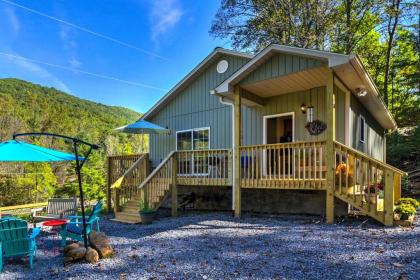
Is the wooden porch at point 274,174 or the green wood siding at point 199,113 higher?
the green wood siding at point 199,113

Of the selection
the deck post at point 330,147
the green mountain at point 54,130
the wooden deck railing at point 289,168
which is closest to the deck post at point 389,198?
the deck post at point 330,147

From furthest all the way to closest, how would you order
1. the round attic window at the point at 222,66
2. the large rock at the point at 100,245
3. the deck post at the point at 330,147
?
the round attic window at the point at 222,66 < the deck post at the point at 330,147 < the large rock at the point at 100,245

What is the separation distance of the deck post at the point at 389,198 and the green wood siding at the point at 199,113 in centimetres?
525

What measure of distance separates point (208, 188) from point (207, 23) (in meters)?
11.9

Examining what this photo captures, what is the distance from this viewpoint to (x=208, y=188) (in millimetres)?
10461

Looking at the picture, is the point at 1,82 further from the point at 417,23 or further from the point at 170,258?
the point at 417,23

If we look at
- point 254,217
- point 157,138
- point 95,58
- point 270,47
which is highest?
point 95,58

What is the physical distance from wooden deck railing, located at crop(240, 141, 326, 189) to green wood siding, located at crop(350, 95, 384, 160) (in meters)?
1.98

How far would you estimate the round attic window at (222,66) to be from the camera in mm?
10734

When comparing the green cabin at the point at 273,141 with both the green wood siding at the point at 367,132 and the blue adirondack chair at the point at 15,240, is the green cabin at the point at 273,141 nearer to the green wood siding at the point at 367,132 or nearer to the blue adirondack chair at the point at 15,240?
the green wood siding at the point at 367,132

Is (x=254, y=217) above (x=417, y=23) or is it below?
below

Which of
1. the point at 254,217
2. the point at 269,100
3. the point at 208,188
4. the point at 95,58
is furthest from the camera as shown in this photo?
the point at 95,58

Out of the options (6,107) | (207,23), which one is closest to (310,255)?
(207,23)

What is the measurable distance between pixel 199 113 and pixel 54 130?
18865mm
